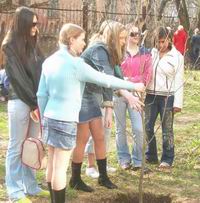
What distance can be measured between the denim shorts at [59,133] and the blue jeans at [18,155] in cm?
47

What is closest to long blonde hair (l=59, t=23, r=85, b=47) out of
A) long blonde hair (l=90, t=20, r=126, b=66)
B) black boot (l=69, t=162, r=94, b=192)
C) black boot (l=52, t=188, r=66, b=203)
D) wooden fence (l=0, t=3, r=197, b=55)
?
long blonde hair (l=90, t=20, r=126, b=66)

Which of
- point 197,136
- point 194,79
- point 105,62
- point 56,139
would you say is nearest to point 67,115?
point 56,139

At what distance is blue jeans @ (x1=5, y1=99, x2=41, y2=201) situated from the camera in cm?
460

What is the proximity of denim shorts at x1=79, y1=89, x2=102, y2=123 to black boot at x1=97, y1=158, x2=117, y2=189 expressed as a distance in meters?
0.55

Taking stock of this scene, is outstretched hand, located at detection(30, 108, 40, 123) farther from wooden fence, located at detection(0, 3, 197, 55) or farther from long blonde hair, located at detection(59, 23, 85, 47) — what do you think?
wooden fence, located at detection(0, 3, 197, 55)

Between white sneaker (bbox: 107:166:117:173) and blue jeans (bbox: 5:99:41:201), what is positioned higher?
blue jeans (bbox: 5:99:41:201)

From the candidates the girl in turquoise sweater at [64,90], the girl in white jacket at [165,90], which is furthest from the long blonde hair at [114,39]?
the girl in turquoise sweater at [64,90]

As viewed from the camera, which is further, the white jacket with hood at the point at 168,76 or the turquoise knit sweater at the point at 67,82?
the white jacket with hood at the point at 168,76

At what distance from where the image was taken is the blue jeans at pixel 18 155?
4603mm

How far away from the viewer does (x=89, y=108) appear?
16.8ft

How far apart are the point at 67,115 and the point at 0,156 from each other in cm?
276

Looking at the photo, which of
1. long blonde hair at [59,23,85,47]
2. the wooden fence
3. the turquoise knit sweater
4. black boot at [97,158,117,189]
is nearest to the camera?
the turquoise knit sweater

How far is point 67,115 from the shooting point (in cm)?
412

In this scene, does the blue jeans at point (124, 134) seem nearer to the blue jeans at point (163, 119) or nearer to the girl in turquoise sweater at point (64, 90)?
the blue jeans at point (163, 119)
